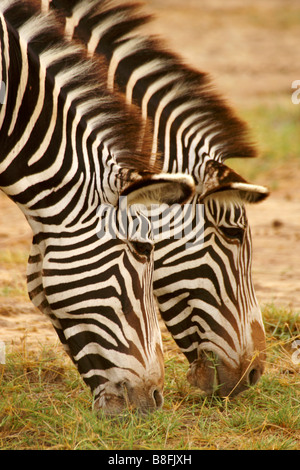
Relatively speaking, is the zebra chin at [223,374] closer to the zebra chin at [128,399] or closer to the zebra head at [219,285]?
the zebra head at [219,285]

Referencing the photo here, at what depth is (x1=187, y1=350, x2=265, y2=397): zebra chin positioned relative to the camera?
4.04m

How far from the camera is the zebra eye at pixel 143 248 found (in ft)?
10.9

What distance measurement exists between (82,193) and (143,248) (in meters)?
0.38

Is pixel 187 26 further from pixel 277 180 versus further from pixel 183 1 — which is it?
pixel 277 180

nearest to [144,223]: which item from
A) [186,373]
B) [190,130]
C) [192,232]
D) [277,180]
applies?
[192,232]

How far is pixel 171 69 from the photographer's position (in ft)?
14.7

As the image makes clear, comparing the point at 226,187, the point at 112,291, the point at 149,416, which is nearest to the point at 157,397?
the point at 149,416

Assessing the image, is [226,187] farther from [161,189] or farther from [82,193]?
[82,193]

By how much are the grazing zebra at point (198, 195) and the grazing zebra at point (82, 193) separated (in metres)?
0.40

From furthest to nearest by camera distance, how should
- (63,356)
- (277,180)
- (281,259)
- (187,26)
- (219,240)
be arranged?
(187,26) < (277,180) < (281,259) < (63,356) < (219,240)

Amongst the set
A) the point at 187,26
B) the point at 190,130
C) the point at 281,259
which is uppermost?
the point at 187,26

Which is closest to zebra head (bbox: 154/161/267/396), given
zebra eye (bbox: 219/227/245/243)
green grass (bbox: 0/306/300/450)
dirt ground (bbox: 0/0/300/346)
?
zebra eye (bbox: 219/227/245/243)

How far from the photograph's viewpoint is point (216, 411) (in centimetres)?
404
